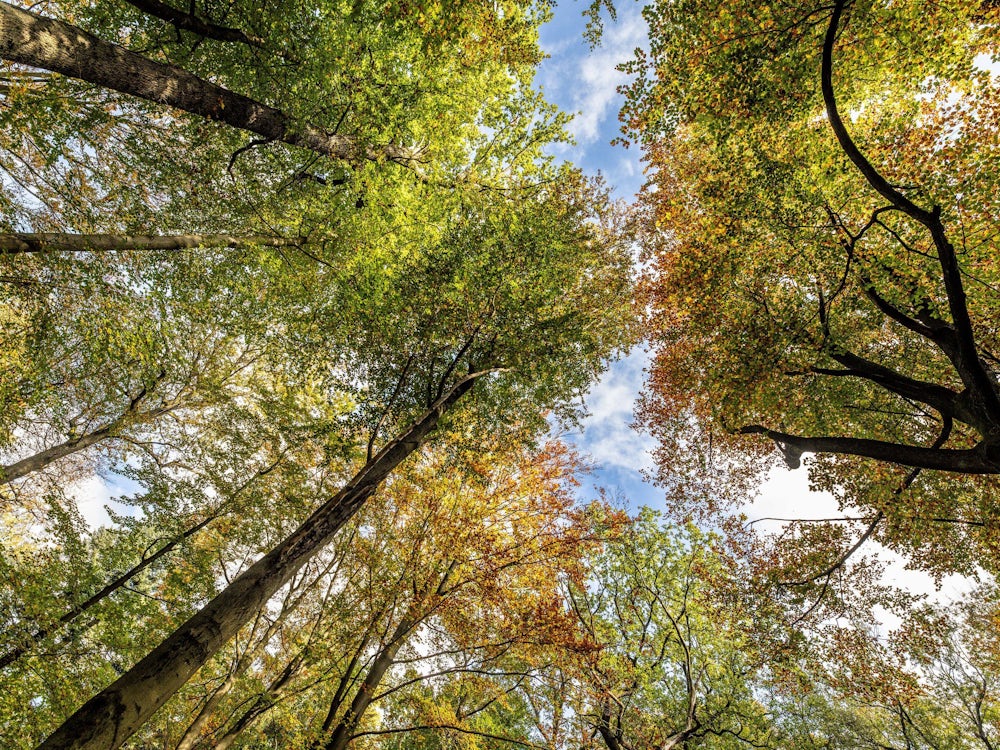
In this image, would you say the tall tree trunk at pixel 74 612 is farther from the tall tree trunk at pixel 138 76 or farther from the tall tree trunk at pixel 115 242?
the tall tree trunk at pixel 138 76

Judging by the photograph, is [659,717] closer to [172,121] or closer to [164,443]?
[164,443]

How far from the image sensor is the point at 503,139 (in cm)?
1096

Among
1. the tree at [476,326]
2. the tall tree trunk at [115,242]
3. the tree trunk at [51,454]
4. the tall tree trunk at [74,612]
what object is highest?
the tree at [476,326]

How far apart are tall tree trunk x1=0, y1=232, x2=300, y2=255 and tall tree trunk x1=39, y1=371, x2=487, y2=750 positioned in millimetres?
5769

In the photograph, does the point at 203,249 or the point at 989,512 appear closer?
the point at 989,512

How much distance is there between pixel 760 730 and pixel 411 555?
12859 millimetres

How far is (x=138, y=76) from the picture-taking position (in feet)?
18.3

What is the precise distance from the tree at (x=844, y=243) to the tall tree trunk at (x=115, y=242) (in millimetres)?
8444

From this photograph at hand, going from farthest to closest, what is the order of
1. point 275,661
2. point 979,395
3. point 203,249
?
1. point 275,661
2. point 203,249
3. point 979,395

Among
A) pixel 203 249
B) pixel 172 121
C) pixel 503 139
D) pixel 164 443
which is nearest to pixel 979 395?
pixel 503 139

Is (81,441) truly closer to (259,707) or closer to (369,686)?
(259,707)

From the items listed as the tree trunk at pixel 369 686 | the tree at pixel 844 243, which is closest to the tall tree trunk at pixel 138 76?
the tree at pixel 844 243

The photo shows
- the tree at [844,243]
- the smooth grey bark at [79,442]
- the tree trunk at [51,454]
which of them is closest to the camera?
the tree at [844,243]

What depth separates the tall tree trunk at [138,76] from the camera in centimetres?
451
